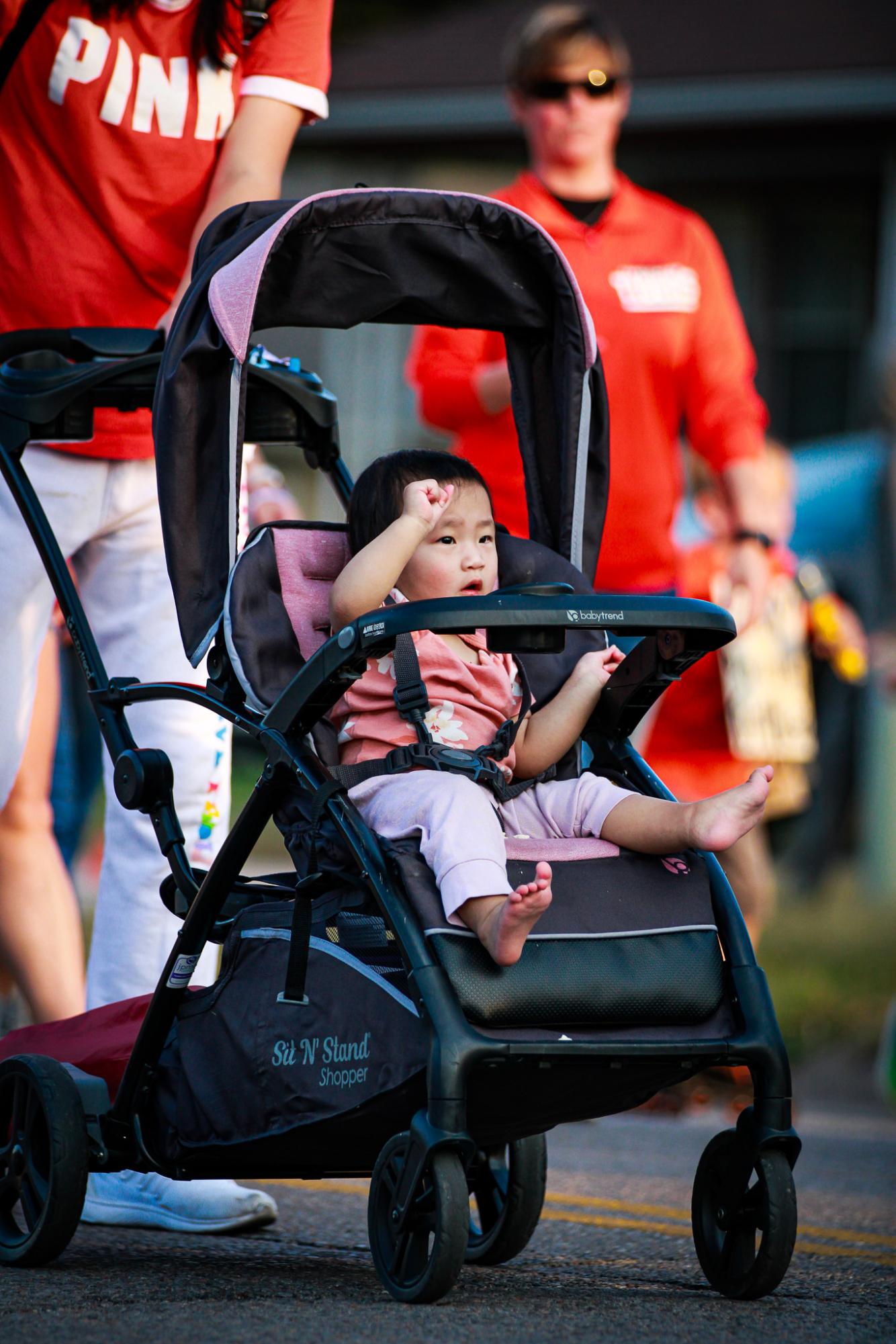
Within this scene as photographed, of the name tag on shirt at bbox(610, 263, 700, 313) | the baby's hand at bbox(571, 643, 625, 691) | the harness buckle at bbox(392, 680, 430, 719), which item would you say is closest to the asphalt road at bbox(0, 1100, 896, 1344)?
the harness buckle at bbox(392, 680, 430, 719)

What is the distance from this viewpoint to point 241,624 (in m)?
3.21

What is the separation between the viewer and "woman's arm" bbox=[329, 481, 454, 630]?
3189mm

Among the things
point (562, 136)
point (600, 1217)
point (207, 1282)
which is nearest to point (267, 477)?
point (562, 136)

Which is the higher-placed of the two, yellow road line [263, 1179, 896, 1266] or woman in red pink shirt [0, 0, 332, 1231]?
woman in red pink shirt [0, 0, 332, 1231]

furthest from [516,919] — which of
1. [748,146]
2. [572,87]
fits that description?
[748,146]

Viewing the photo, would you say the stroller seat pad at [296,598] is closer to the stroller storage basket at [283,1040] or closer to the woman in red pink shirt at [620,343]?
the stroller storage basket at [283,1040]

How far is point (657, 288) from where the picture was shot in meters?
5.26

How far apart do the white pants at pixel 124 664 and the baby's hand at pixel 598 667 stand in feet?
2.87

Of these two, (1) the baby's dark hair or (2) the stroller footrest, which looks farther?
(1) the baby's dark hair

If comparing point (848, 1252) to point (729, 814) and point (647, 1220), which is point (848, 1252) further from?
point (729, 814)

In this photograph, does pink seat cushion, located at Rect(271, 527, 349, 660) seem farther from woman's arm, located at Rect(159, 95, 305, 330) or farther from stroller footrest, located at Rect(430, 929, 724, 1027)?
stroller footrest, located at Rect(430, 929, 724, 1027)

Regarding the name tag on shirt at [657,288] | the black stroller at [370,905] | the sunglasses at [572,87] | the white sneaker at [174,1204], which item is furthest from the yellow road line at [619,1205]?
the sunglasses at [572,87]

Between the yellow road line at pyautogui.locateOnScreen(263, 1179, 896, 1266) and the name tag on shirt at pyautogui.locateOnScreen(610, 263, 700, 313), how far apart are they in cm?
231

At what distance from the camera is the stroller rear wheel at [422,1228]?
103 inches
